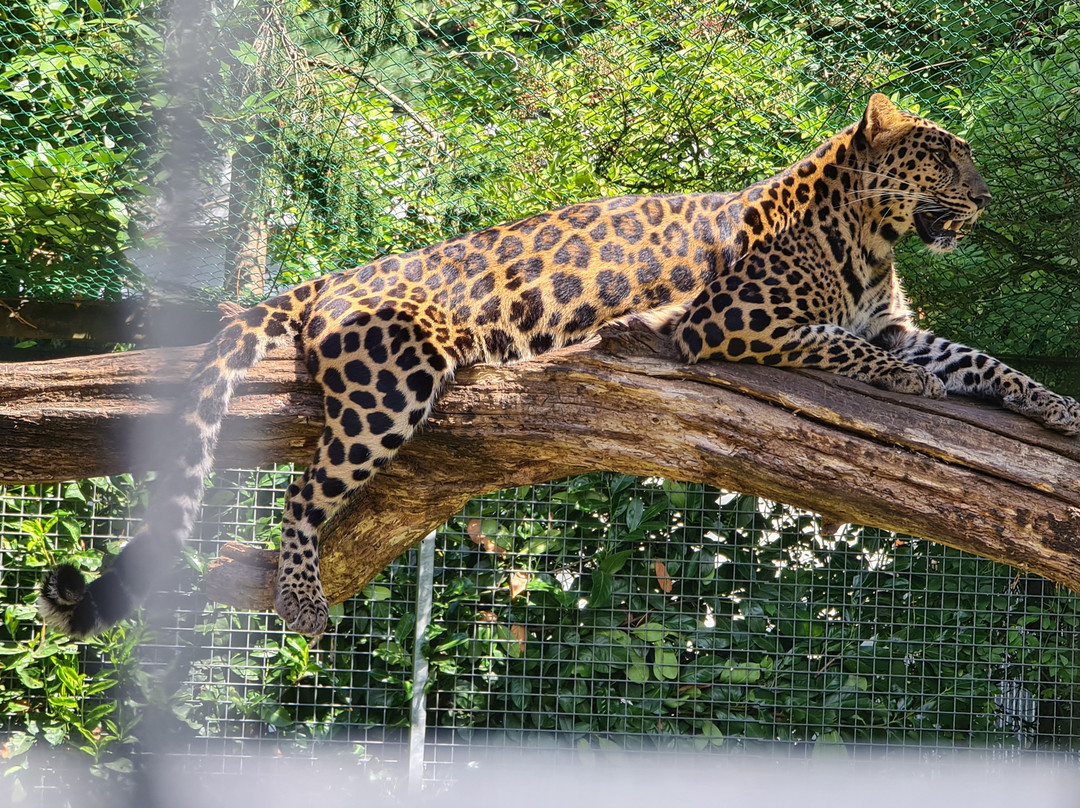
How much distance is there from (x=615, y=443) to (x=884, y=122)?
1.74m

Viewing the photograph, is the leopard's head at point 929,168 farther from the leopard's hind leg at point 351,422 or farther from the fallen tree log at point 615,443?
the leopard's hind leg at point 351,422

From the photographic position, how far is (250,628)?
6.21 m

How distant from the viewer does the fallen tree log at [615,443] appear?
11.5 ft

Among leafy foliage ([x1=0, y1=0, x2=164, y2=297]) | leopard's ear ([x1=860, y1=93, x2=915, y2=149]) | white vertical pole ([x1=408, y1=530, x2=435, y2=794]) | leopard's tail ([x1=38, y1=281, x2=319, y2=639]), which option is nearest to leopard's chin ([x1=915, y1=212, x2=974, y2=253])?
leopard's ear ([x1=860, y1=93, x2=915, y2=149])

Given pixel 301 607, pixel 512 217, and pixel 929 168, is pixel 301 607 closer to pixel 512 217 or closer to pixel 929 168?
pixel 512 217

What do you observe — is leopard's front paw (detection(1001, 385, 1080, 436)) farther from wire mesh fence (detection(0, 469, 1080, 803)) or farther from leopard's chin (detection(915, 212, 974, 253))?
wire mesh fence (detection(0, 469, 1080, 803))

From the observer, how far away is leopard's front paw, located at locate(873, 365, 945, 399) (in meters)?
3.80

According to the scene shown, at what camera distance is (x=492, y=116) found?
541 centimetres

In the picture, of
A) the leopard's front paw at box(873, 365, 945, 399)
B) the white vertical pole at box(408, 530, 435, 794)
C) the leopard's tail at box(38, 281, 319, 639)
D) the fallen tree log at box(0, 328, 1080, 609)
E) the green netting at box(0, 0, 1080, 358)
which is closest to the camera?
the leopard's tail at box(38, 281, 319, 639)

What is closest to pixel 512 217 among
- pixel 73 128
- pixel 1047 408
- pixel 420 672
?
pixel 73 128

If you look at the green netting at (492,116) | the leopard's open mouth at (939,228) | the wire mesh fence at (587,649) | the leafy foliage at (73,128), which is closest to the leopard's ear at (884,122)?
the leopard's open mouth at (939,228)

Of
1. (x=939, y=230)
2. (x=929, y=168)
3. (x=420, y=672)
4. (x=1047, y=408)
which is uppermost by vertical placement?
(x=929, y=168)

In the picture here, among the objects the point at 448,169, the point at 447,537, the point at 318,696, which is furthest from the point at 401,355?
the point at 318,696

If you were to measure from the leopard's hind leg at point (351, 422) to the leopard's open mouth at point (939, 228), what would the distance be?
6.68 feet
